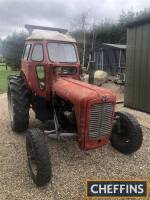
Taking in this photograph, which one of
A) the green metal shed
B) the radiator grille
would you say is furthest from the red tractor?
the green metal shed

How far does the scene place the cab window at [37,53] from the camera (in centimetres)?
539

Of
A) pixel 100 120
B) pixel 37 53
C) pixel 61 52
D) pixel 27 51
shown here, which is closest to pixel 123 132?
pixel 100 120

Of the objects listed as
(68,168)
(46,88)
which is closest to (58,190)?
(68,168)

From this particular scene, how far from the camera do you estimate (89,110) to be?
3975 millimetres

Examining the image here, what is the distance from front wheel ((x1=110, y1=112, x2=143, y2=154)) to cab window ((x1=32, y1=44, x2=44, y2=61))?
1.80 meters

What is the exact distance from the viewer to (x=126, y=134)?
16.4ft

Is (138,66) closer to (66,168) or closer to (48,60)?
(48,60)

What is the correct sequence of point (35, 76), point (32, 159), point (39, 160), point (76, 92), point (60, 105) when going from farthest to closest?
point (35, 76) < point (60, 105) < point (76, 92) < point (32, 159) < point (39, 160)

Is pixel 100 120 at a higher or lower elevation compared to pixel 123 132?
higher

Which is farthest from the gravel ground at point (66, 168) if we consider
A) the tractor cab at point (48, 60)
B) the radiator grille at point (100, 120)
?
the tractor cab at point (48, 60)

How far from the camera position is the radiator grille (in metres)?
4.04

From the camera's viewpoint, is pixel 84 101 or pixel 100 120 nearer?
pixel 84 101

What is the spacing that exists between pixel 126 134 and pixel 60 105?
1270 mm

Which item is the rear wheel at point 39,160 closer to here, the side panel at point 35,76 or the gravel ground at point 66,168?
the gravel ground at point 66,168
